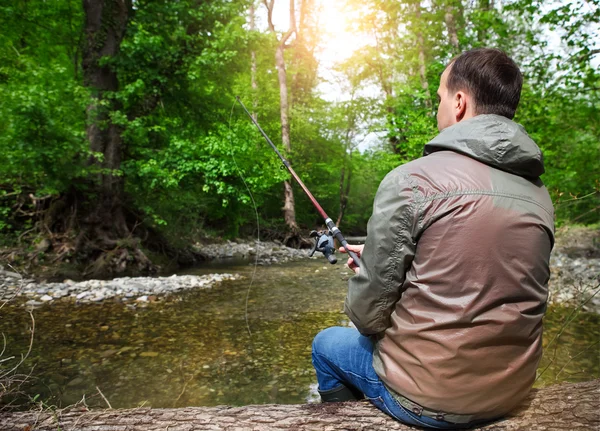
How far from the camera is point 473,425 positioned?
1752 mm

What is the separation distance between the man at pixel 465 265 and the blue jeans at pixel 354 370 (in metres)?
0.06

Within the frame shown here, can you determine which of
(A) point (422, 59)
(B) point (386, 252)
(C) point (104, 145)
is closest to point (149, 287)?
(C) point (104, 145)

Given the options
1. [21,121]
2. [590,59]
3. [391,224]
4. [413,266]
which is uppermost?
[590,59]

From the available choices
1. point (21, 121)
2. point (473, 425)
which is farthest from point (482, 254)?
point (21, 121)

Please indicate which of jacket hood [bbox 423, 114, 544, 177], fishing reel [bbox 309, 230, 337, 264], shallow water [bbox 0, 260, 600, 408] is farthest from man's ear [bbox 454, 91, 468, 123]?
shallow water [bbox 0, 260, 600, 408]

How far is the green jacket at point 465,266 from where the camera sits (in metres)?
1.49

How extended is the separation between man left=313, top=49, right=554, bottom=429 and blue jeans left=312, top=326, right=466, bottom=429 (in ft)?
0.18

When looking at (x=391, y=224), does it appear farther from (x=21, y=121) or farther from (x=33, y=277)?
(x=33, y=277)

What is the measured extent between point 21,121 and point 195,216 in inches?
259

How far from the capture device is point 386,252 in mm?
1624

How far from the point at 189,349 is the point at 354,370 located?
133 inches

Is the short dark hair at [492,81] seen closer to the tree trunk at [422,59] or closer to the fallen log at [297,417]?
the fallen log at [297,417]

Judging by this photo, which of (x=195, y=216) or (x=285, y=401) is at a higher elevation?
(x=195, y=216)

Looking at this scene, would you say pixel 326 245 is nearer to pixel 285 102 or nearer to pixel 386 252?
pixel 386 252
